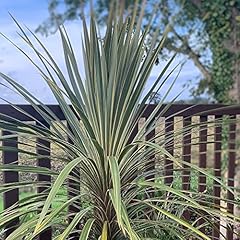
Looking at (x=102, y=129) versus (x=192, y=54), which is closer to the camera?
(x=102, y=129)

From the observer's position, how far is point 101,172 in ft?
5.04

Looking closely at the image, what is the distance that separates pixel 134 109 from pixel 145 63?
18 cm

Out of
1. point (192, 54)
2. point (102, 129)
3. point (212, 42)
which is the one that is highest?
point (212, 42)

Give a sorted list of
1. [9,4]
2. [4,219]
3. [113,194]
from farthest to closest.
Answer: [9,4]
[4,219]
[113,194]

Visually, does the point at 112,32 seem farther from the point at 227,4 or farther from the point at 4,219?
the point at 227,4

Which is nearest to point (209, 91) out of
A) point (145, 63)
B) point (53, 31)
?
point (53, 31)

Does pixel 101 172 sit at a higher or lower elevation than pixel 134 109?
lower

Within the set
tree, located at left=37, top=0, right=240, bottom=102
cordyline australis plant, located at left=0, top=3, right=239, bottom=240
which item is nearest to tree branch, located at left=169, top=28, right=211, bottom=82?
tree, located at left=37, top=0, right=240, bottom=102

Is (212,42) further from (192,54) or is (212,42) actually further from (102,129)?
(102,129)

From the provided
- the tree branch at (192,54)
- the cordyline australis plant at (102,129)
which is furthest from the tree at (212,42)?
the cordyline australis plant at (102,129)

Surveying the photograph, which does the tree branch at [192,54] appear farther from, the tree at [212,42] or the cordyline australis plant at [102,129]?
the cordyline australis plant at [102,129]

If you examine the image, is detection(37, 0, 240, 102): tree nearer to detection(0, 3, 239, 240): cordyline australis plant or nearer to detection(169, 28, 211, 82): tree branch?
detection(169, 28, 211, 82): tree branch

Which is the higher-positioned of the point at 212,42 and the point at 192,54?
the point at 212,42

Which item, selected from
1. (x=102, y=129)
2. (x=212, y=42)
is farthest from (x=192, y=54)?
(x=102, y=129)
